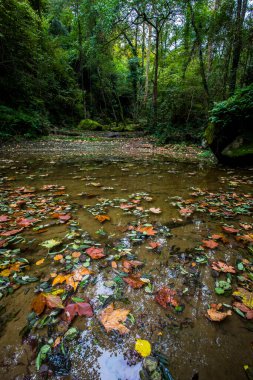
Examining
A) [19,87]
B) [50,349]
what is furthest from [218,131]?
[19,87]

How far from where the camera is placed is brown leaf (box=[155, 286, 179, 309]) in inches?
50.3

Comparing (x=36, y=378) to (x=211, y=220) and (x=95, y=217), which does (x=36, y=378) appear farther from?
(x=211, y=220)

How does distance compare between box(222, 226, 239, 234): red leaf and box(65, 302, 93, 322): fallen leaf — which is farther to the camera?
box(222, 226, 239, 234): red leaf

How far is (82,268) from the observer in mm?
1563

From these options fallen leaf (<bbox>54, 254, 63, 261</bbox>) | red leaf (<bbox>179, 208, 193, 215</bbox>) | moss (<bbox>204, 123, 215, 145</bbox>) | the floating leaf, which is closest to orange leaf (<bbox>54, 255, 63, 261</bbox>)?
fallen leaf (<bbox>54, 254, 63, 261</bbox>)

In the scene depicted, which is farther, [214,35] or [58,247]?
[214,35]

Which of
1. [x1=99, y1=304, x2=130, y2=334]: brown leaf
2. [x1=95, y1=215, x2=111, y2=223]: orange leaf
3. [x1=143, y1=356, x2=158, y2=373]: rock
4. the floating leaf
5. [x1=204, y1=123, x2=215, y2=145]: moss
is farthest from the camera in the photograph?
[x1=204, y1=123, x2=215, y2=145]: moss

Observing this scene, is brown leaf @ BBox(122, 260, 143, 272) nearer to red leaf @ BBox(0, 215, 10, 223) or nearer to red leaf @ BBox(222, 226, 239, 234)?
red leaf @ BBox(222, 226, 239, 234)

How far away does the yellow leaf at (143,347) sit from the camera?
39.3 inches

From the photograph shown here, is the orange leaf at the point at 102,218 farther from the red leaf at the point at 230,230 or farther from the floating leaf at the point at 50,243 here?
the red leaf at the point at 230,230

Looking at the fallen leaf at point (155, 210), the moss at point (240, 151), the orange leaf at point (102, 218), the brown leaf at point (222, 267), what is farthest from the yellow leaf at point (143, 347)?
the moss at point (240, 151)

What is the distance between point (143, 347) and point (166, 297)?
357mm

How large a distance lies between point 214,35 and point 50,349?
11899mm

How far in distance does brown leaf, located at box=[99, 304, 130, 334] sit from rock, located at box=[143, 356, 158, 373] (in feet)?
0.54
